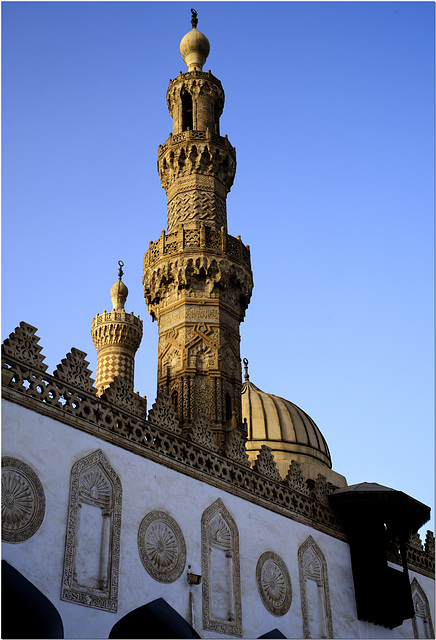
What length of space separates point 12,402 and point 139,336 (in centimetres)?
1397

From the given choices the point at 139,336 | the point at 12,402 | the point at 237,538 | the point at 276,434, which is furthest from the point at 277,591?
the point at 139,336

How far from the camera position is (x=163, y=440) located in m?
12.3

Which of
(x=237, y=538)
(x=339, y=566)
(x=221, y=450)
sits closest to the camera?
(x=237, y=538)

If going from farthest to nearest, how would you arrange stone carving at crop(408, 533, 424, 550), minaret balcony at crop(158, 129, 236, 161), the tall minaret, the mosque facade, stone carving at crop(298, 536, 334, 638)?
stone carving at crop(408, 533, 424, 550)
minaret balcony at crop(158, 129, 236, 161)
the tall minaret
stone carving at crop(298, 536, 334, 638)
the mosque facade

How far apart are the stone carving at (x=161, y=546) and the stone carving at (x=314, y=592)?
3.36 meters

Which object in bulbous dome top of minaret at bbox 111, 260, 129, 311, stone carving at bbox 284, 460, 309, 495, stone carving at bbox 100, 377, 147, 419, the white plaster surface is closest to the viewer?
the white plaster surface

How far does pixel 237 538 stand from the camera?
12953 millimetres

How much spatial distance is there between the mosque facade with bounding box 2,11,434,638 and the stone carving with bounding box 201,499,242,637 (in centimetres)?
3

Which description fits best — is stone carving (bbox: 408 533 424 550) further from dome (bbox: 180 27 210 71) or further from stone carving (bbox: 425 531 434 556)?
dome (bbox: 180 27 210 71)

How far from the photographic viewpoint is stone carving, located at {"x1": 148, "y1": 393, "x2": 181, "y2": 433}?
1240 cm

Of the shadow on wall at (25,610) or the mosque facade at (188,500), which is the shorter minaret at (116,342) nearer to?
the mosque facade at (188,500)

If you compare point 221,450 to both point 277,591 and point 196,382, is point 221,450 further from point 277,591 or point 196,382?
point 277,591

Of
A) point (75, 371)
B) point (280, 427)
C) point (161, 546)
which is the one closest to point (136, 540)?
point (161, 546)

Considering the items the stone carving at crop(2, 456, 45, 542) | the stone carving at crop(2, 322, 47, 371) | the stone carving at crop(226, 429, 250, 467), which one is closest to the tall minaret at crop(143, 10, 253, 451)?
the stone carving at crop(226, 429, 250, 467)
